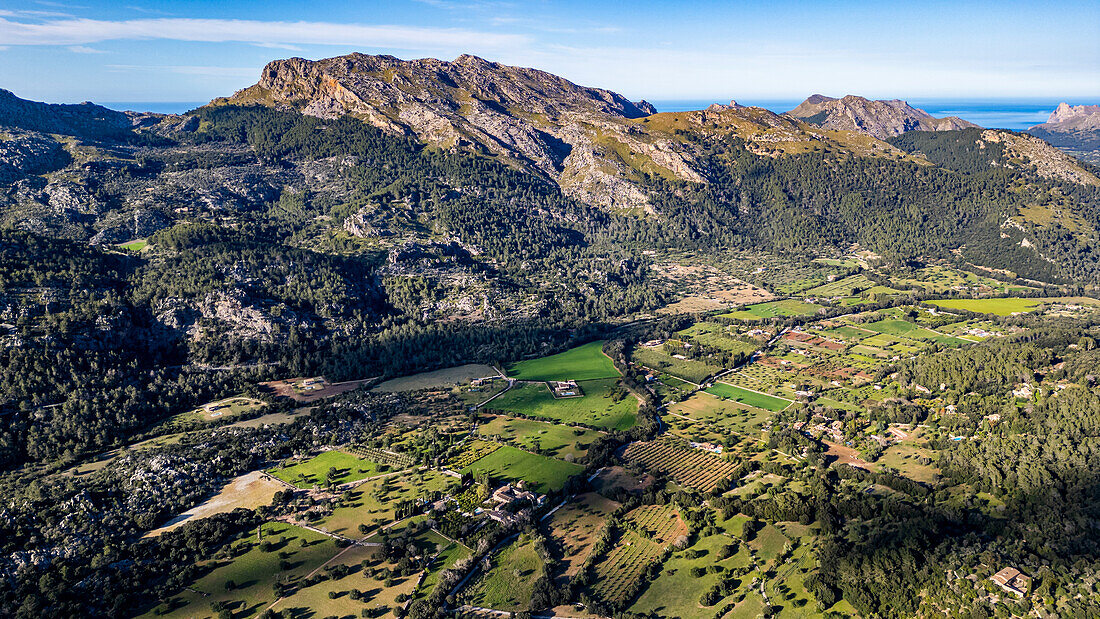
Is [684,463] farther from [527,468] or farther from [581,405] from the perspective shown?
[581,405]

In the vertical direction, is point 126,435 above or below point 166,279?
below

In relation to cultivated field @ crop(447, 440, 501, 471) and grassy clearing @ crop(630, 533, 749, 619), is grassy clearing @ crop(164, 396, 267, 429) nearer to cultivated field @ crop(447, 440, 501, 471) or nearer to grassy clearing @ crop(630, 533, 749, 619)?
cultivated field @ crop(447, 440, 501, 471)

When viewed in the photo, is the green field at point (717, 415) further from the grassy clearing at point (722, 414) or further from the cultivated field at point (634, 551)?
the cultivated field at point (634, 551)

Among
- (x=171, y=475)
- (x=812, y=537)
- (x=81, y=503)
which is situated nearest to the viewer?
(x=812, y=537)

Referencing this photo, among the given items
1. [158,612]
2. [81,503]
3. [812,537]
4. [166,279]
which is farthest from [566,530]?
[166,279]

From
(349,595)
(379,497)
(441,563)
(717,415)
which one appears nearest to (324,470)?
(379,497)

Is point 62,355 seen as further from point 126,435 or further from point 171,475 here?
point 171,475
